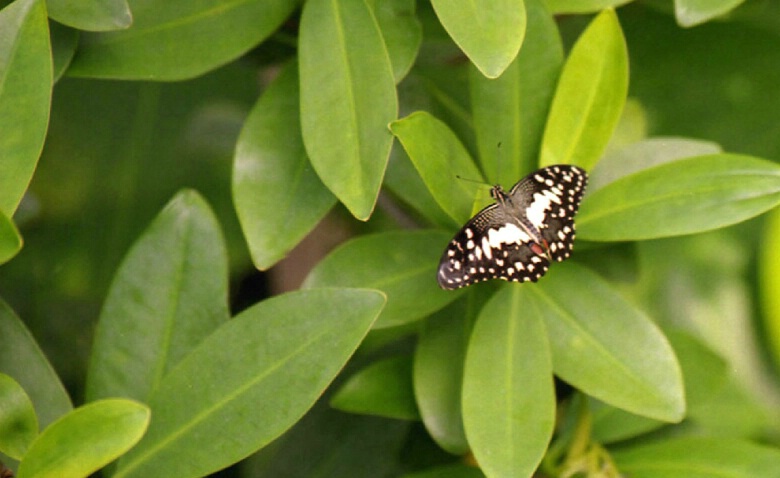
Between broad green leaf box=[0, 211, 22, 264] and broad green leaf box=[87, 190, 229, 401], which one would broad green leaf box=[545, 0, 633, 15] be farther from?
broad green leaf box=[0, 211, 22, 264]

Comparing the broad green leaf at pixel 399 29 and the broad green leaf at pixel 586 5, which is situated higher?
the broad green leaf at pixel 399 29

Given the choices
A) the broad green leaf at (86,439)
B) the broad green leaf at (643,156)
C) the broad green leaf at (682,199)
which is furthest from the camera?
the broad green leaf at (643,156)

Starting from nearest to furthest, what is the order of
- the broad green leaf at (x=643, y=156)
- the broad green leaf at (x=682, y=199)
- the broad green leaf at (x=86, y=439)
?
the broad green leaf at (x=86, y=439)
the broad green leaf at (x=682, y=199)
the broad green leaf at (x=643, y=156)

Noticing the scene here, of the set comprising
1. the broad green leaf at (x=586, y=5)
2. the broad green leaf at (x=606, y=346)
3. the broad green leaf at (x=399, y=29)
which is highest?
the broad green leaf at (x=399, y=29)

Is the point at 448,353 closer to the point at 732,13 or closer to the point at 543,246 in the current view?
the point at 543,246

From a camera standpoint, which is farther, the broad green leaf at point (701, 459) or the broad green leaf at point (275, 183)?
the broad green leaf at point (701, 459)

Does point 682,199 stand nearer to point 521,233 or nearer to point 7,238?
point 521,233

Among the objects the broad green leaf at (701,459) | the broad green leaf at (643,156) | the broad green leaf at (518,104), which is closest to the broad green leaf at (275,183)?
the broad green leaf at (518,104)

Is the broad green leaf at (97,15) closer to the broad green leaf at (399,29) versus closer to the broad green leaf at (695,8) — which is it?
the broad green leaf at (399,29)
